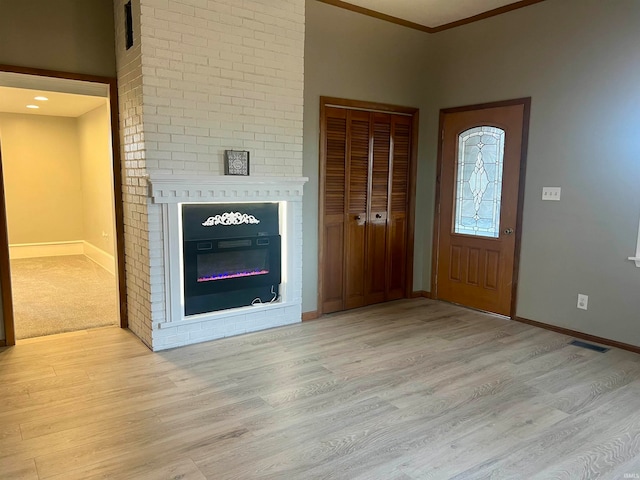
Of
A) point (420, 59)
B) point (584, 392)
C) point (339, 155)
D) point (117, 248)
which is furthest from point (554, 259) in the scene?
point (117, 248)

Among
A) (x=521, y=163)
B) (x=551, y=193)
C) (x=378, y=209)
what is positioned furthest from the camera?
(x=378, y=209)

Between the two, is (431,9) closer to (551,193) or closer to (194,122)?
(551,193)

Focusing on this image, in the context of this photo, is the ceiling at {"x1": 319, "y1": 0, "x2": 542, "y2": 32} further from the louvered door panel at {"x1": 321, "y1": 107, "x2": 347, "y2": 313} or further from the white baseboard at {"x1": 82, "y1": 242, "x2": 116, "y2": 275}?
the white baseboard at {"x1": 82, "y1": 242, "x2": 116, "y2": 275}

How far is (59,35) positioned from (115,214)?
1.46m

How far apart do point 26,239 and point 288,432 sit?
691 cm

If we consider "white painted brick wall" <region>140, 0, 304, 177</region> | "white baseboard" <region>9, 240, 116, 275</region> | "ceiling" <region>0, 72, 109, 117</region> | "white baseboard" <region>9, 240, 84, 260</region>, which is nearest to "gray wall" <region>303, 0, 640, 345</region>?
"white painted brick wall" <region>140, 0, 304, 177</region>

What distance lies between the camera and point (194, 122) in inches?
143

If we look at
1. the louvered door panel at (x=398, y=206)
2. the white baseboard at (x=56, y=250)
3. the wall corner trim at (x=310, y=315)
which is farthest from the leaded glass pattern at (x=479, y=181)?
the white baseboard at (x=56, y=250)

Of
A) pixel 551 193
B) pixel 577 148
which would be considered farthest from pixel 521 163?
pixel 577 148

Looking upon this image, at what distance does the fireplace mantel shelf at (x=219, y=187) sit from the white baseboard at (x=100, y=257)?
3198 mm

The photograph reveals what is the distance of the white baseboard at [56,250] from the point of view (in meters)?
7.42

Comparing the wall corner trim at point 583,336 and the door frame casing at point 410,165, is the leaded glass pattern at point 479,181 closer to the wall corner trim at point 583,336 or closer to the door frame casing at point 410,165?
the door frame casing at point 410,165

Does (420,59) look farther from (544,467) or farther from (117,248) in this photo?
(544,467)

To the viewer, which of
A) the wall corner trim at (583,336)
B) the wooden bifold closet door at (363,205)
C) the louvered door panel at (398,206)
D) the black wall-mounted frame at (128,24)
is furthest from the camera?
the louvered door panel at (398,206)
